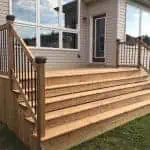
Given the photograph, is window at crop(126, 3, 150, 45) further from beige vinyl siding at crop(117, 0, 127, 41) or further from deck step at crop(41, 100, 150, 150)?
deck step at crop(41, 100, 150, 150)

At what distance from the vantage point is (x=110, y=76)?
5.86 meters

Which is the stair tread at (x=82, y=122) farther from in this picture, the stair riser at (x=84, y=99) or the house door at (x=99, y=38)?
the house door at (x=99, y=38)

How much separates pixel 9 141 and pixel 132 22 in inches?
260

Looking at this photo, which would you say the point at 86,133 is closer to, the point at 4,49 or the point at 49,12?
the point at 4,49

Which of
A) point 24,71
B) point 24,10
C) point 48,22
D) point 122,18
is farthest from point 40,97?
point 122,18

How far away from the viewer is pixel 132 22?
28.2 ft

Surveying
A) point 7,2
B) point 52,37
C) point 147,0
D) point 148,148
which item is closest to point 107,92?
point 148,148

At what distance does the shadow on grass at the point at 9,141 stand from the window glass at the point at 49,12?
4091 millimetres

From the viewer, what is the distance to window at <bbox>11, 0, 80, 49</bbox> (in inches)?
265

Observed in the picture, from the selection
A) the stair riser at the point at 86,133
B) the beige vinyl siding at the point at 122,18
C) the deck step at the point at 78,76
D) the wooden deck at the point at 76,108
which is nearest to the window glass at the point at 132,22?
the beige vinyl siding at the point at 122,18

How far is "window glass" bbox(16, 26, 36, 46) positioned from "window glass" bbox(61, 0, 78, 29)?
4.38 ft

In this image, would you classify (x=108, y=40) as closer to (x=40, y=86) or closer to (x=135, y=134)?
(x=135, y=134)

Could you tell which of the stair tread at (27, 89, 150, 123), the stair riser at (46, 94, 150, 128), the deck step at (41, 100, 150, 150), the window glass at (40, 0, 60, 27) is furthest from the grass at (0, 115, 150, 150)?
the window glass at (40, 0, 60, 27)

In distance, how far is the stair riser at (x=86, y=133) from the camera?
135 inches
